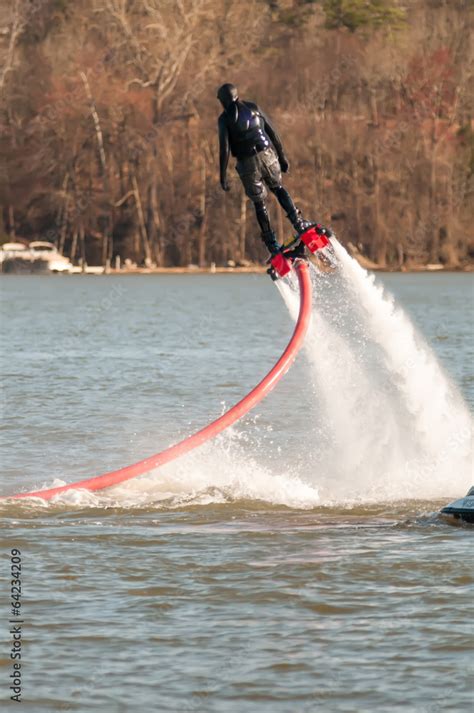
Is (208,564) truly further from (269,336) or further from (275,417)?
(269,336)

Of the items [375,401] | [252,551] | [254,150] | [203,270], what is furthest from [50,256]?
[252,551]

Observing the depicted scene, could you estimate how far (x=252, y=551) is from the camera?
47.8 feet

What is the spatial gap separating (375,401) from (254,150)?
5.23 metres

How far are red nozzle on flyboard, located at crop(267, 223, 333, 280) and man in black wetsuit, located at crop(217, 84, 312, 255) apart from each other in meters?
0.11

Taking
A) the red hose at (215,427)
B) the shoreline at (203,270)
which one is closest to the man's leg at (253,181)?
the red hose at (215,427)

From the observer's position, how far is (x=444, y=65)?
115062mm

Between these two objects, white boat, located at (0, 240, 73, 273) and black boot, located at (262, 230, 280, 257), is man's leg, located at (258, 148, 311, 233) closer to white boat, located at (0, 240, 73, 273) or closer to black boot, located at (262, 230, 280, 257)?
black boot, located at (262, 230, 280, 257)

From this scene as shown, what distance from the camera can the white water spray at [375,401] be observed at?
19.2m

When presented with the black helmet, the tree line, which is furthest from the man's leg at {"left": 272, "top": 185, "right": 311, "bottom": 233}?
the tree line

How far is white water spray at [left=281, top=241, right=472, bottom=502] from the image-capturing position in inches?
757

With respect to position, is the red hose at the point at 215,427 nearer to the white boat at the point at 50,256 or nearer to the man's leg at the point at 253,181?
the man's leg at the point at 253,181

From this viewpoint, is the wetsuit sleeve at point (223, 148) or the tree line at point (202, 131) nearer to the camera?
the wetsuit sleeve at point (223, 148)

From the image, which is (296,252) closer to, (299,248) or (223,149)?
(299,248)

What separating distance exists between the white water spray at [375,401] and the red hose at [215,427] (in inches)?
21.4
